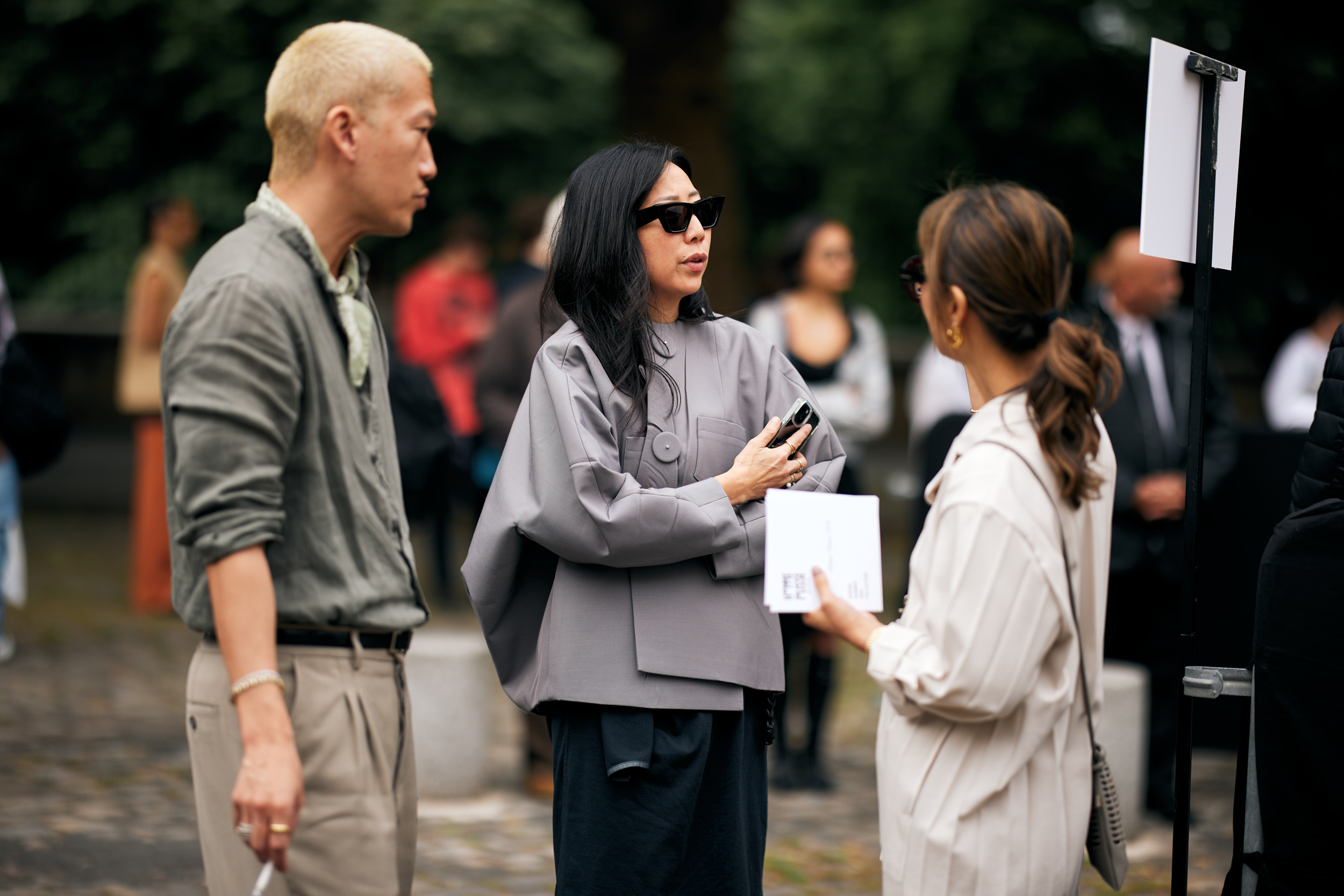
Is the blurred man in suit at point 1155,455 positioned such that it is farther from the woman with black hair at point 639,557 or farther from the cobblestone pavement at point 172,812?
the woman with black hair at point 639,557

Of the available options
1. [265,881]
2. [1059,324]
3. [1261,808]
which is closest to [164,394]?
[265,881]

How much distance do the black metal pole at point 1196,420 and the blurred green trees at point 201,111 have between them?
1445 cm

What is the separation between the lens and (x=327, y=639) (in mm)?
2514

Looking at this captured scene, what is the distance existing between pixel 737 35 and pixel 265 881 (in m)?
19.6

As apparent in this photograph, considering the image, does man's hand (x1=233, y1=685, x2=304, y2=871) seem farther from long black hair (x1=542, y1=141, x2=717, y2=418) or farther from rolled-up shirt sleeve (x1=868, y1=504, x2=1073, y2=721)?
rolled-up shirt sleeve (x1=868, y1=504, x2=1073, y2=721)

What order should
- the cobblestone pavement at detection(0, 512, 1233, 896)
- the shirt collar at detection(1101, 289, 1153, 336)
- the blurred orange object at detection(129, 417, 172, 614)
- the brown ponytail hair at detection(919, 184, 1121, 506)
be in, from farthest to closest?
the blurred orange object at detection(129, 417, 172, 614) → the shirt collar at detection(1101, 289, 1153, 336) → the cobblestone pavement at detection(0, 512, 1233, 896) → the brown ponytail hair at detection(919, 184, 1121, 506)

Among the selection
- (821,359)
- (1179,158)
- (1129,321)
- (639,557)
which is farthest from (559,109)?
(639,557)

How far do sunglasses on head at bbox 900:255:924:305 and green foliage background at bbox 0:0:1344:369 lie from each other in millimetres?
11467

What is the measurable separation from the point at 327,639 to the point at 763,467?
93cm

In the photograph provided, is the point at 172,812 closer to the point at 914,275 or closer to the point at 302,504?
the point at 302,504

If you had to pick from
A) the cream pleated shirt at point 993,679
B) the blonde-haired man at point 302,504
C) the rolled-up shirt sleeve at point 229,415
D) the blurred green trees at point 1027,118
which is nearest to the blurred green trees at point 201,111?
the blurred green trees at point 1027,118

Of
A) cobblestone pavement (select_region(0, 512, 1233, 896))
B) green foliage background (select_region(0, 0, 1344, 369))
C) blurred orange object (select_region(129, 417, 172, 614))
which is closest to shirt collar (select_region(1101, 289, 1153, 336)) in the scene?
cobblestone pavement (select_region(0, 512, 1233, 896))

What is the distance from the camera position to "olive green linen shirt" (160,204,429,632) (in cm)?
230

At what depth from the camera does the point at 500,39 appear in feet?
58.2
